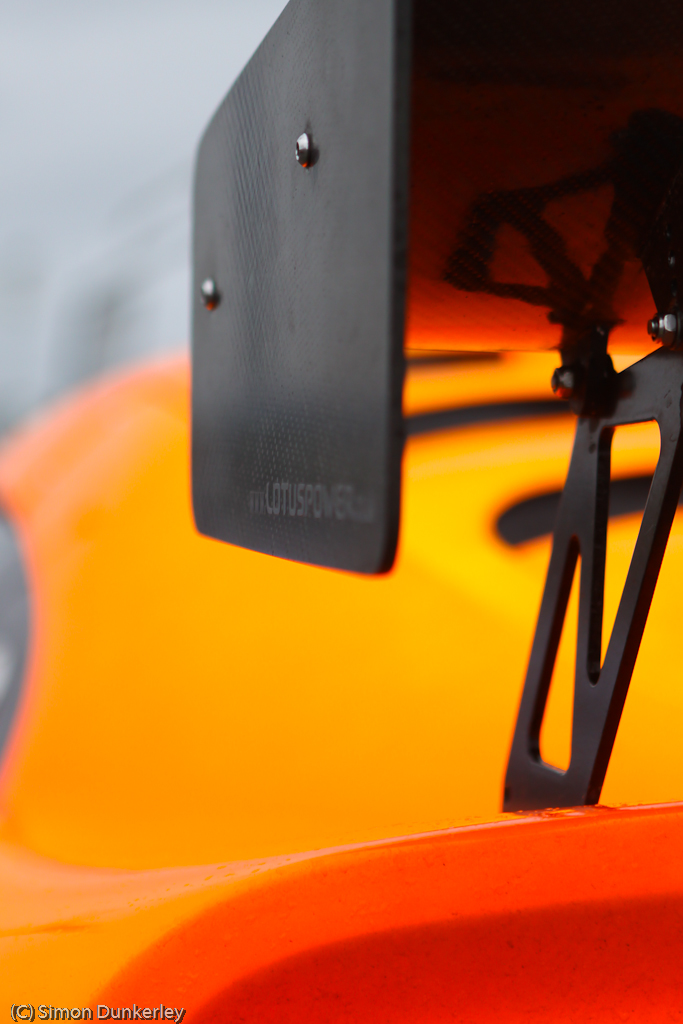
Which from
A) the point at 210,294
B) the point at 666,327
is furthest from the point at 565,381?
the point at 210,294

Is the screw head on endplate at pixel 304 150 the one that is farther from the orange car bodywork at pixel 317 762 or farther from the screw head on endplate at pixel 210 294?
the orange car bodywork at pixel 317 762

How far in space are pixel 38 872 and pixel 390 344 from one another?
2.80ft

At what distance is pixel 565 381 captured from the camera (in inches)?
31.9

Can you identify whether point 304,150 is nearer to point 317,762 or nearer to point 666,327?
point 666,327

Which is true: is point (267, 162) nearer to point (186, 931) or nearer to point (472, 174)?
point (472, 174)

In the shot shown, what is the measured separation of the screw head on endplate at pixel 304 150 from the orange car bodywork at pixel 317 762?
45cm

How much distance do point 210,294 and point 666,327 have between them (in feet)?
1.15

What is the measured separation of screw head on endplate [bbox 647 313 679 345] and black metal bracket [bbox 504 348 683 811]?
0.07 ft

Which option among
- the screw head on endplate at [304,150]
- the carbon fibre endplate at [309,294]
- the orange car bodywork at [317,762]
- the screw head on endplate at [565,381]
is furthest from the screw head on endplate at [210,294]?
the orange car bodywork at [317,762]

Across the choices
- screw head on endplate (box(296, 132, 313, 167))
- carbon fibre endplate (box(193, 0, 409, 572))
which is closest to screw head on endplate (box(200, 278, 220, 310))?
carbon fibre endplate (box(193, 0, 409, 572))

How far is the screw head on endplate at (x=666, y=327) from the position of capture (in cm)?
66

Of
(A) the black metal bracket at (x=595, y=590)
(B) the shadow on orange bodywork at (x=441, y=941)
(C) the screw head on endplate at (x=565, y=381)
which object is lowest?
(B) the shadow on orange bodywork at (x=441, y=941)

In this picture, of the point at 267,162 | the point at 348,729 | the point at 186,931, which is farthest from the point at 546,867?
the point at 348,729

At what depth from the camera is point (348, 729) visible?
1.23 metres
